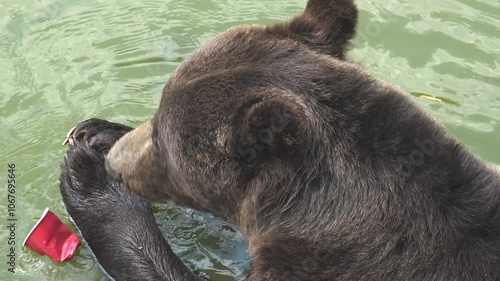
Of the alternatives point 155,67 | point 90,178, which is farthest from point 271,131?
point 155,67

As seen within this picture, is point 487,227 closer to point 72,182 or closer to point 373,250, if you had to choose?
point 373,250

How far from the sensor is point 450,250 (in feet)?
15.2

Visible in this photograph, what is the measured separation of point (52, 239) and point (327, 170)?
2.84 meters

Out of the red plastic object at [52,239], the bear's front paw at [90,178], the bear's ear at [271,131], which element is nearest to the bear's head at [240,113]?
the bear's ear at [271,131]

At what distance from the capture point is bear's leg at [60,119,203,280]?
19.9 ft

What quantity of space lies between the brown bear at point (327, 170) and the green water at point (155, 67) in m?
1.78

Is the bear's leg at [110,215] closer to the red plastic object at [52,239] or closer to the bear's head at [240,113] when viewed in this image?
the red plastic object at [52,239]

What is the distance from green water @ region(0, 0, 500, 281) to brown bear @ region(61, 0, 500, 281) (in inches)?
70.2

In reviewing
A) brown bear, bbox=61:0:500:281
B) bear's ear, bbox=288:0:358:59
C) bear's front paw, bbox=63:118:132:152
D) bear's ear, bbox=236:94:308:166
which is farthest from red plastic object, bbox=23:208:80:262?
bear's ear, bbox=288:0:358:59

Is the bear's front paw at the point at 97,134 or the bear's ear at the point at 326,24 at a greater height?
the bear's ear at the point at 326,24

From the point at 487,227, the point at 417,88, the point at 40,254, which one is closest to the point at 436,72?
the point at 417,88

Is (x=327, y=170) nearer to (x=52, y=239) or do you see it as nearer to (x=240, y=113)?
(x=240, y=113)

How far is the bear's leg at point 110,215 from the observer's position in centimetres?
607

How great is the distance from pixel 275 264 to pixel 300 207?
1.28 feet
